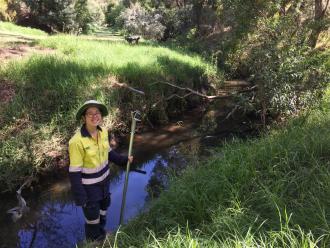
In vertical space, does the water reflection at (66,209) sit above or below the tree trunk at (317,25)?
below

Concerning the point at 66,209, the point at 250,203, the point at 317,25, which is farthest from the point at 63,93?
the point at 317,25

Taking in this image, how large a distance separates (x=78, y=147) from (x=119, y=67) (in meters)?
5.37

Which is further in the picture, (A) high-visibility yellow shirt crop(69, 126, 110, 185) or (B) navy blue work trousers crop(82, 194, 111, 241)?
(B) navy blue work trousers crop(82, 194, 111, 241)

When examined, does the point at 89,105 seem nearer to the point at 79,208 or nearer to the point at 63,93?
the point at 79,208

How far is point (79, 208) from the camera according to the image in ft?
18.2

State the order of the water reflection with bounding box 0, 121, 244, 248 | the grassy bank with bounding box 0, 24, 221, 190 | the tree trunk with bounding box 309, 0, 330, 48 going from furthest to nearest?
1. the tree trunk with bounding box 309, 0, 330, 48
2. the grassy bank with bounding box 0, 24, 221, 190
3. the water reflection with bounding box 0, 121, 244, 248

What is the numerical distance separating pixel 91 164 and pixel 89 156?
0.11 metres

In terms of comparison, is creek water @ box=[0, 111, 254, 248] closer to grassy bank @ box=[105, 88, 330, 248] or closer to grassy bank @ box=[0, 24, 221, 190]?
grassy bank @ box=[0, 24, 221, 190]

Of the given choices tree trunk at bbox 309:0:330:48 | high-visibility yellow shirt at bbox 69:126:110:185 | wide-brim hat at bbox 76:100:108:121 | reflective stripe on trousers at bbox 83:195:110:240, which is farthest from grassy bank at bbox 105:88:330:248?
tree trunk at bbox 309:0:330:48

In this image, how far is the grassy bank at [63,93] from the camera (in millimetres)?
5934

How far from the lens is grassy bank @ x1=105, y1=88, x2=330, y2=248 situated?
9.83 ft

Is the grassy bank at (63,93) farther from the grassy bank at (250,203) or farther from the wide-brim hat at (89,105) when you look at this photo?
the grassy bank at (250,203)

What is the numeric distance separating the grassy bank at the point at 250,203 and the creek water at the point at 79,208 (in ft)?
2.78

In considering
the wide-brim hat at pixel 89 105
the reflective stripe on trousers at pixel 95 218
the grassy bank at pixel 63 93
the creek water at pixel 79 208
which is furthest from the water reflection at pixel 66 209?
the wide-brim hat at pixel 89 105
